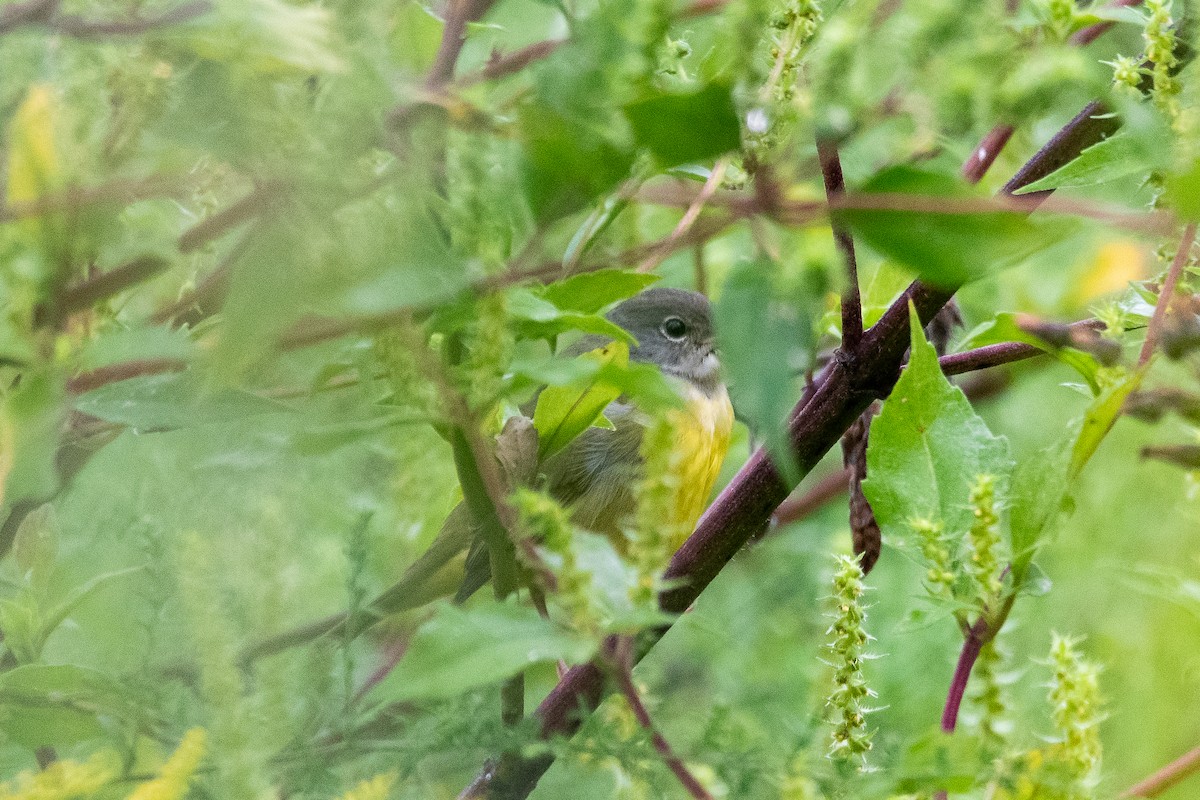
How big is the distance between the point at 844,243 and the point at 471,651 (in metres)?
0.37

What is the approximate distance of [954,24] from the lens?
54 centimetres

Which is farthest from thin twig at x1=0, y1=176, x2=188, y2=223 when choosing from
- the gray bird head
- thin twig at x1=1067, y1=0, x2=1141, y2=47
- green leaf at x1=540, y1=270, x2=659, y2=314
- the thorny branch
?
the gray bird head

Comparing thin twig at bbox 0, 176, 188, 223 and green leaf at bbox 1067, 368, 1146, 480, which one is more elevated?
thin twig at bbox 0, 176, 188, 223

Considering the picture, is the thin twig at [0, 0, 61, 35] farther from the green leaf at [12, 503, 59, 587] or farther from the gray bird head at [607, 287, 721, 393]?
the gray bird head at [607, 287, 721, 393]

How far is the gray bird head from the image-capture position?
2.51m

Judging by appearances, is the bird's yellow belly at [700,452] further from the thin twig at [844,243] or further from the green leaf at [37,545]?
the green leaf at [37,545]

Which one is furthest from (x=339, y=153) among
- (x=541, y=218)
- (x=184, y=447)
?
(x=184, y=447)

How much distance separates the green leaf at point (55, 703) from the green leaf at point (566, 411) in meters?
0.33

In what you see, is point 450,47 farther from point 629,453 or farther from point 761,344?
point 629,453

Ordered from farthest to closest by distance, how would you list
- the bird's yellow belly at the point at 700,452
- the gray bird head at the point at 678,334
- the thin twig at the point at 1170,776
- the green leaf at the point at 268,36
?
the gray bird head at the point at 678,334 < the bird's yellow belly at the point at 700,452 < the thin twig at the point at 1170,776 < the green leaf at the point at 268,36

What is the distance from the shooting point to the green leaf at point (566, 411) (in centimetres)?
84

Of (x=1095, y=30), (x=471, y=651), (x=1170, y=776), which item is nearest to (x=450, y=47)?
(x=471, y=651)

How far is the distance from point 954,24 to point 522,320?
0.94 feet

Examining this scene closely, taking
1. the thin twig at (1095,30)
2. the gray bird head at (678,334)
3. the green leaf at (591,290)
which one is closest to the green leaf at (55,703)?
the green leaf at (591,290)
